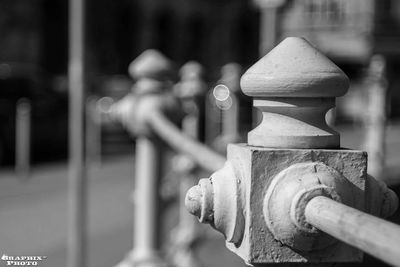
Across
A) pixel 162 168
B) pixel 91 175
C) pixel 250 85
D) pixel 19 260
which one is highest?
pixel 250 85

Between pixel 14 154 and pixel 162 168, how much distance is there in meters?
8.14

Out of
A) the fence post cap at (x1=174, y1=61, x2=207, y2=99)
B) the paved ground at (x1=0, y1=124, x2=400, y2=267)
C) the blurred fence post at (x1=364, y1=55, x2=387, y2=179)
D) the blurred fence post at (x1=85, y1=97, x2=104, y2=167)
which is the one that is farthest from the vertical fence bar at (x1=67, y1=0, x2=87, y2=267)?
the blurred fence post at (x1=85, y1=97, x2=104, y2=167)

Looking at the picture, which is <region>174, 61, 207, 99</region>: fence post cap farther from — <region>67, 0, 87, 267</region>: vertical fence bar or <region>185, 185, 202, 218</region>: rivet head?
<region>185, 185, 202, 218</region>: rivet head

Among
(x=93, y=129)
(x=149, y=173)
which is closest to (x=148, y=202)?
(x=149, y=173)

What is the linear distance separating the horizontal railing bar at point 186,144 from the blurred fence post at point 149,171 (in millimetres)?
166

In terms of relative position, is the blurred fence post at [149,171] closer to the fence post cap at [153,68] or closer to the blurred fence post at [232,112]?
the fence post cap at [153,68]

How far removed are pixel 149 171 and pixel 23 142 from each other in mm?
7384

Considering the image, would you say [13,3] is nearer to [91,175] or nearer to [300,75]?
[91,175]

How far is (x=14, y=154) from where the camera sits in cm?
1129

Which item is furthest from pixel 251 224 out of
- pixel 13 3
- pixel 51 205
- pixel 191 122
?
pixel 13 3

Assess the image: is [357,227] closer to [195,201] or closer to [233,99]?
[195,201]

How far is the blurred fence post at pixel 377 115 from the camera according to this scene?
23.0 feet

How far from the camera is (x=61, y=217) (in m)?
6.94

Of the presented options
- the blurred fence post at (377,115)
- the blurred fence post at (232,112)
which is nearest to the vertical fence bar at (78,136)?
the blurred fence post at (232,112)
